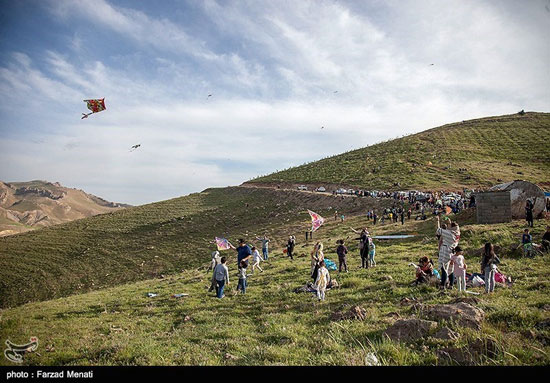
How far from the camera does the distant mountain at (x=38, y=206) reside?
383 feet

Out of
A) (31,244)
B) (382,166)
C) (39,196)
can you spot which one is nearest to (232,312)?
(31,244)

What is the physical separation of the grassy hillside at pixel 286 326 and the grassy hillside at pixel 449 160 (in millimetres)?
43165

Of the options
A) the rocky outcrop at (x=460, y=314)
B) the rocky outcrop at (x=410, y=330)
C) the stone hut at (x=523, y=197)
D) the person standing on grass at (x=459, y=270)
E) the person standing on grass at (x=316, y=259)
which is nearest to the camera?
the rocky outcrop at (x=410, y=330)

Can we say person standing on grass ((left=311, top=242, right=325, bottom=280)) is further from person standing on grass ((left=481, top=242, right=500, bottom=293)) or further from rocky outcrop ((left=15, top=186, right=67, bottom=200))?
rocky outcrop ((left=15, top=186, right=67, bottom=200))

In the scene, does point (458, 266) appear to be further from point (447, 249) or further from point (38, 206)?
point (38, 206)

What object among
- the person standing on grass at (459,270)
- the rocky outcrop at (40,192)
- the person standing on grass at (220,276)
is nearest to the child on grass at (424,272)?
the person standing on grass at (459,270)

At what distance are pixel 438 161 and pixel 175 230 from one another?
57.3m

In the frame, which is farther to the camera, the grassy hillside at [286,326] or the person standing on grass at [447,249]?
the person standing on grass at [447,249]

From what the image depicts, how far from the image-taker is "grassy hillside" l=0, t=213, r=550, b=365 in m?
6.01

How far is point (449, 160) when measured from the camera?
221 ft

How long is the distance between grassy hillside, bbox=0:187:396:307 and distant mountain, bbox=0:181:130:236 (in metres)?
60.4

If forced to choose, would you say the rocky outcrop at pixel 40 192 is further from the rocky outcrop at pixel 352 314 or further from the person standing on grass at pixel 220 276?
the rocky outcrop at pixel 352 314

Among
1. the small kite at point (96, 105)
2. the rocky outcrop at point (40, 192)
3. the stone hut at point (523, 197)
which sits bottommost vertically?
the stone hut at point (523, 197)

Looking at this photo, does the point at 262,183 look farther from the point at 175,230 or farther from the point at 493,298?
the point at 493,298
